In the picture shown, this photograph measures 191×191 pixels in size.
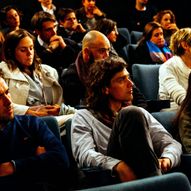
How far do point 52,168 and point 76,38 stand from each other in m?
1.86

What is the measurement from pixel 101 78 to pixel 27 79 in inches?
21.8

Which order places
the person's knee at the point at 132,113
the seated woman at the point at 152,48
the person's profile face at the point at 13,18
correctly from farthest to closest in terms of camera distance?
the person's profile face at the point at 13,18 → the seated woman at the point at 152,48 → the person's knee at the point at 132,113

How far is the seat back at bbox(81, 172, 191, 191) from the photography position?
662mm

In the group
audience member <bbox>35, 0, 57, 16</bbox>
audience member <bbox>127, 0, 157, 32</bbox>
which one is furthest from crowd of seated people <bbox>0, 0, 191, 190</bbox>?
audience member <bbox>127, 0, 157, 32</bbox>

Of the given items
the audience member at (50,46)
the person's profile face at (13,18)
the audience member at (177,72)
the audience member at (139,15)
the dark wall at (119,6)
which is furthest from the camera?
the audience member at (139,15)

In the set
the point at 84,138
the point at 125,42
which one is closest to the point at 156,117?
the point at 84,138

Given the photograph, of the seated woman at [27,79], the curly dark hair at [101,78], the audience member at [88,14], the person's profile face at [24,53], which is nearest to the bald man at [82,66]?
the seated woman at [27,79]

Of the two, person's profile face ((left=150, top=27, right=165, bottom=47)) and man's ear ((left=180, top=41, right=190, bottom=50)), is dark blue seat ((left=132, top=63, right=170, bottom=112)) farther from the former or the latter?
person's profile face ((left=150, top=27, right=165, bottom=47))

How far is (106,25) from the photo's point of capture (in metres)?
2.60

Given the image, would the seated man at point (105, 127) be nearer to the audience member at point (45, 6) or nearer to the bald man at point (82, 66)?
the bald man at point (82, 66)

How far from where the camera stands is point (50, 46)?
2.34 meters

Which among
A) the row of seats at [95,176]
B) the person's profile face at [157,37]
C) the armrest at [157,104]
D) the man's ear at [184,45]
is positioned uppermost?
the man's ear at [184,45]

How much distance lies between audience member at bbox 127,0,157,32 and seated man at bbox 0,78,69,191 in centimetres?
255

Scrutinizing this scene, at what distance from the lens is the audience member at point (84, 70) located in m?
1.88
